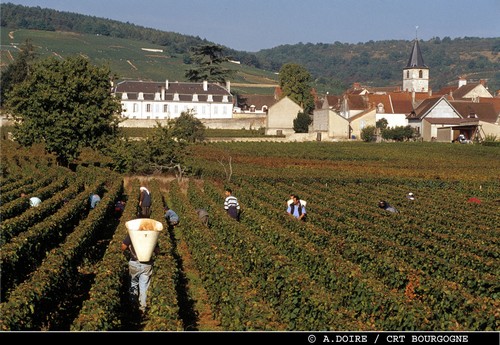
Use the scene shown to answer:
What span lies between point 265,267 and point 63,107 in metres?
35.6

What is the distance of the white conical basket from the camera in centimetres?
1332

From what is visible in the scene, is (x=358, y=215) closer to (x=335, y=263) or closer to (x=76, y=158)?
(x=335, y=263)

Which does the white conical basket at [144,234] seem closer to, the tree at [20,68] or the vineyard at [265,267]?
the vineyard at [265,267]

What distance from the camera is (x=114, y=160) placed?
160 ft

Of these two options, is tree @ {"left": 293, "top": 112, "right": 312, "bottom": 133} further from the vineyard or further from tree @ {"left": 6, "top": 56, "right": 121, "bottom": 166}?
the vineyard

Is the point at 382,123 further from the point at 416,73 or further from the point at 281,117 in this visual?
the point at 416,73

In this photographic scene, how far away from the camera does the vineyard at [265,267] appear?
1222cm

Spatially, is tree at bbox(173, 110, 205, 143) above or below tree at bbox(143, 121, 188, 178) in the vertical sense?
above

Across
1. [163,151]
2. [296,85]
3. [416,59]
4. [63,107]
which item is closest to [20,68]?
[296,85]

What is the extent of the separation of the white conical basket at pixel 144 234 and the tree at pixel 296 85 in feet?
347

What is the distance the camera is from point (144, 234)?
43.7 ft

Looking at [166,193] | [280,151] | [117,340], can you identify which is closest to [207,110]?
[280,151]

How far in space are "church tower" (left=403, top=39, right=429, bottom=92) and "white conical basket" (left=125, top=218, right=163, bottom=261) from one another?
142621 mm

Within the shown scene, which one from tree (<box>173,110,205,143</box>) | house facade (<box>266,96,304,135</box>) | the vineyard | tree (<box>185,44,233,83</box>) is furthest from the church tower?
the vineyard
